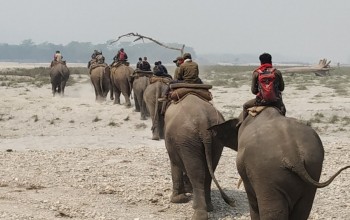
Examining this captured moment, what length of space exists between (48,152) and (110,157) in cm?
179

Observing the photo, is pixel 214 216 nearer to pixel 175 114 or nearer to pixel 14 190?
pixel 175 114

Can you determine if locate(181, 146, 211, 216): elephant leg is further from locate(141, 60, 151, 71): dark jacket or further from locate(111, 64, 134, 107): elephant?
locate(111, 64, 134, 107): elephant

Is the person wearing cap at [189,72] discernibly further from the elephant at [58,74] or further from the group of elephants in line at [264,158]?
the elephant at [58,74]

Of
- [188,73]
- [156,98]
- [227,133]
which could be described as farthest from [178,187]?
[156,98]

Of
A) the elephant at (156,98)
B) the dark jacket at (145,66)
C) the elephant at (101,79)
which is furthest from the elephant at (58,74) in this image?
the elephant at (156,98)

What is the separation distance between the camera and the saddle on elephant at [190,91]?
9.28 m

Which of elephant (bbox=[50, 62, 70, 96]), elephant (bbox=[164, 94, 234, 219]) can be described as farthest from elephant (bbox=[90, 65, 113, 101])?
elephant (bbox=[164, 94, 234, 219])

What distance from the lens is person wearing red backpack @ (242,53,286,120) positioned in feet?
22.0

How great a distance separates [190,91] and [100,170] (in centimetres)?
342

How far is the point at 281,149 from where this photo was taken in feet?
19.0

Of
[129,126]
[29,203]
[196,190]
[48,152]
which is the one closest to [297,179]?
[196,190]

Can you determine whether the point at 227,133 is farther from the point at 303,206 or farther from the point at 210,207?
the point at 210,207

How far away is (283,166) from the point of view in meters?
5.75

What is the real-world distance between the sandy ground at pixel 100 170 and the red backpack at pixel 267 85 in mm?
2751
